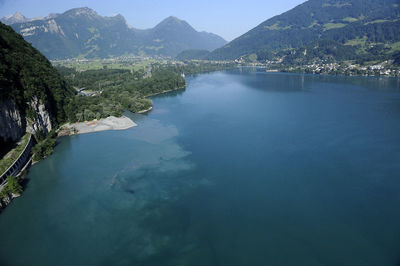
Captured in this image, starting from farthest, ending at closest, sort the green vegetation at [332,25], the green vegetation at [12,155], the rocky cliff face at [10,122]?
the green vegetation at [332,25] → the rocky cliff face at [10,122] → the green vegetation at [12,155]

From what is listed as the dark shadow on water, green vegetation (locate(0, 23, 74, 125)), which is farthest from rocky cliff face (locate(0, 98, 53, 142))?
the dark shadow on water

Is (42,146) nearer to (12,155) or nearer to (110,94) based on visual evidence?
(12,155)

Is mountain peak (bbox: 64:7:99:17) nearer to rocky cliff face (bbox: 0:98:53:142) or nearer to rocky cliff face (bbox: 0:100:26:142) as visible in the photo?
rocky cliff face (bbox: 0:98:53:142)

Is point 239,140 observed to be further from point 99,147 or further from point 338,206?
point 99,147

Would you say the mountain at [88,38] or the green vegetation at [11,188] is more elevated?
the mountain at [88,38]

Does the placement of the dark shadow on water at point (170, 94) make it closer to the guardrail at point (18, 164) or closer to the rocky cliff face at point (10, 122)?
the rocky cliff face at point (10, 122)

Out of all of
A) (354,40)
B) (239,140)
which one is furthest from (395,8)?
(239,140)

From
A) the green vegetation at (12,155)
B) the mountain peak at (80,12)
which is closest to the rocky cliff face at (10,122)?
the green vegetation at (12,155)
